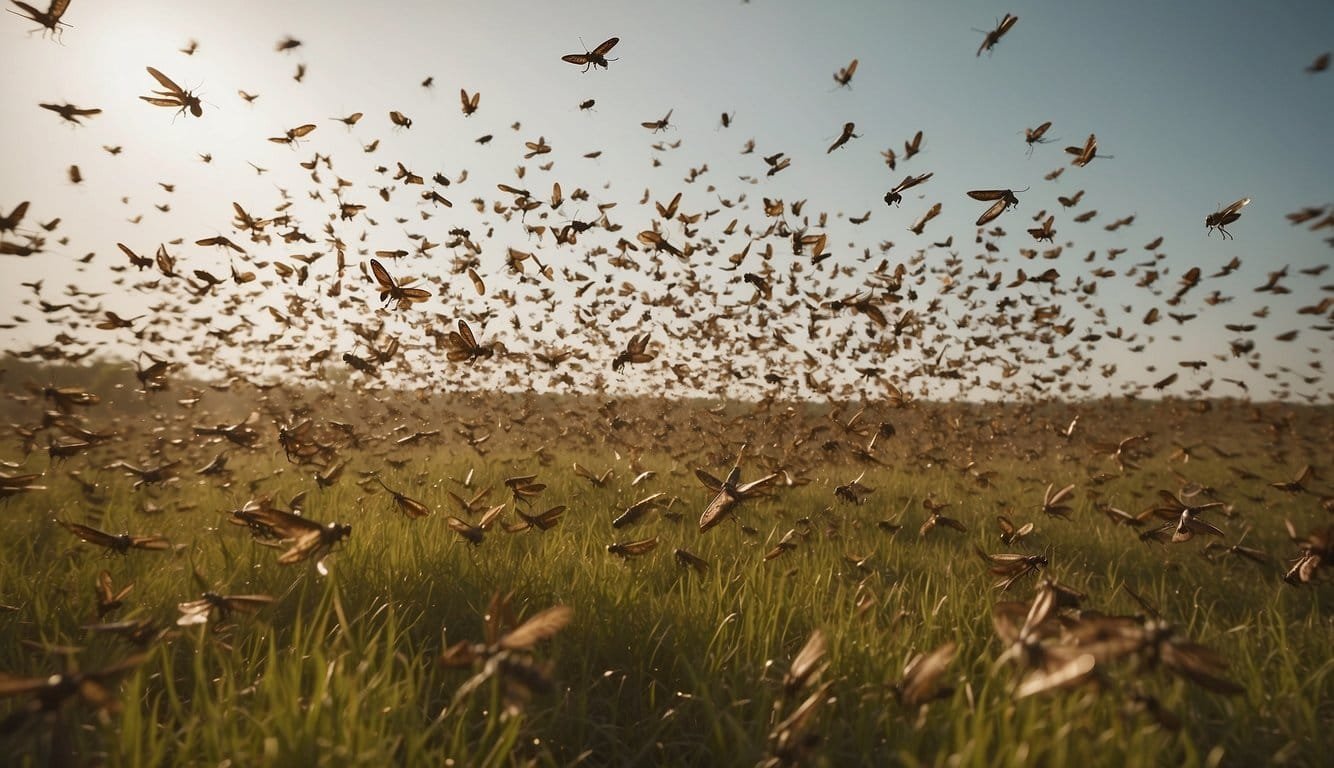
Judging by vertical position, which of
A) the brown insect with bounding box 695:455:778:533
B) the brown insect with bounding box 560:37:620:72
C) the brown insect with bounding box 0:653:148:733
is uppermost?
the brown insect with bounding box 560:37:620:72

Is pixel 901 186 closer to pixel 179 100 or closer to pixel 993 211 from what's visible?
pixel 993 211

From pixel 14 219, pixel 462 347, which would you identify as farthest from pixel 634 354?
pixel 14 219

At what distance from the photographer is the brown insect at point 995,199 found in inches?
167

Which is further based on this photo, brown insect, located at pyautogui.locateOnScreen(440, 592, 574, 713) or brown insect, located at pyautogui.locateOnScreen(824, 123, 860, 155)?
brown insect, located at pyautogui.locateOnScreen(824, 123, 860, 155)

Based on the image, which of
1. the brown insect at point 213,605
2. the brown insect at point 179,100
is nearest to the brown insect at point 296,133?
the brown insect at point 179,100

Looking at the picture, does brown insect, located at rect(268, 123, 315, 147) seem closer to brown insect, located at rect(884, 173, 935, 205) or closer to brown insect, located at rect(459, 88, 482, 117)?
brown insect, located at rect(459, 88, 482, 117)

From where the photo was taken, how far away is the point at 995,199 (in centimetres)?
436

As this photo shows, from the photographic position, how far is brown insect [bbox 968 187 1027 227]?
13.9 feet

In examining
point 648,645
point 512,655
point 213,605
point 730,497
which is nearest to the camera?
point 512,655

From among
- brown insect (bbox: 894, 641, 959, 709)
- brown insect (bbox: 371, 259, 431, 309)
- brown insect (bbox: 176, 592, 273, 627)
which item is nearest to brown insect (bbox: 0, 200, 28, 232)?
brown insect (bbox: 371, 259, 431, 309)

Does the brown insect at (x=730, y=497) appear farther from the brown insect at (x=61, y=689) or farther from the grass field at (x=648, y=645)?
the brown insect at (x=61, y=689)

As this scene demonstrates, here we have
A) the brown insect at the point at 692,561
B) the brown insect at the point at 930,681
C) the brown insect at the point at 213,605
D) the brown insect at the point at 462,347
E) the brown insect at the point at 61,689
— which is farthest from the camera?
the brown insect at the point at 462,347

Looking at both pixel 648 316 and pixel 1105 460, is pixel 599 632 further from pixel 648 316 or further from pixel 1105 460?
pixel 1105 460

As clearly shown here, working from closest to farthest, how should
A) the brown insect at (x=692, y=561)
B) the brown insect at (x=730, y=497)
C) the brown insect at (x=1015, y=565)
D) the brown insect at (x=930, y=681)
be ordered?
1. the brown insect at (x=930, y=681)
2. the brown insect at (x=730, y=497)
3. the brown insect at (x=1015, y=565)
4. the brown insect at (x=692, y=561)
